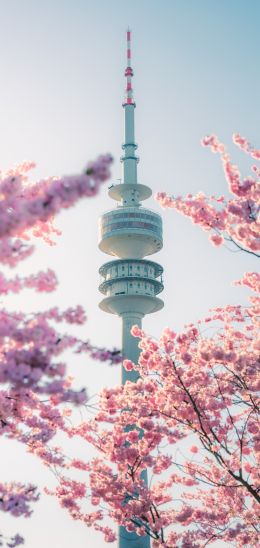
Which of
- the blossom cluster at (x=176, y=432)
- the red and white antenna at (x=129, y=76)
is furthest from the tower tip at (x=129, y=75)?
the blossom cluster at (x=176, y=432)

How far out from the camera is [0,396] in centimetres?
841

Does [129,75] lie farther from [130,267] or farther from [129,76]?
[130,267]

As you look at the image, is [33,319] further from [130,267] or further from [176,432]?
[130,267]

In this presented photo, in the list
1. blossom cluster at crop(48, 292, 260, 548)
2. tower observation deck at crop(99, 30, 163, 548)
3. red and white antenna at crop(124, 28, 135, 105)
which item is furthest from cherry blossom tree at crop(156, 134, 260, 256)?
red and white antenna at crop(124, 28, 135, 105)

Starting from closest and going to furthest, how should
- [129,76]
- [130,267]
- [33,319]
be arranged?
[33,319], [130,267], [129,76]

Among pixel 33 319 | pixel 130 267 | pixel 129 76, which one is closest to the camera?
pixel 33 319

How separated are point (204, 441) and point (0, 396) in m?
3.94

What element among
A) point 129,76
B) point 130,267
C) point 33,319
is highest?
point 129,76

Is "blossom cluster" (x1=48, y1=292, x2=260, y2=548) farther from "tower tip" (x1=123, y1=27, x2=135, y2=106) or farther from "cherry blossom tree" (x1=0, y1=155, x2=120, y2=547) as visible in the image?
"tower tip" (x1=123, y1=27, x2=135, y2=106)

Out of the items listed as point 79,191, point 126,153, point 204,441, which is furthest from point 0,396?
point 126,153

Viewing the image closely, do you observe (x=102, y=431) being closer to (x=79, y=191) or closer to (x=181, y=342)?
(x=181, y=342)

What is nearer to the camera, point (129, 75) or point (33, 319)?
point (33, 319)

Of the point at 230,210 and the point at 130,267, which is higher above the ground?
the point at 130,267

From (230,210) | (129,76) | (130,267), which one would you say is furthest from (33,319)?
(129,76)
